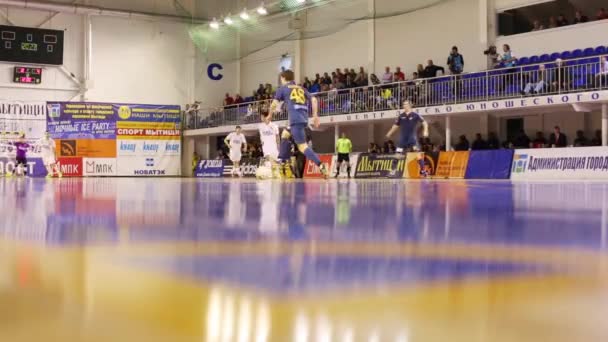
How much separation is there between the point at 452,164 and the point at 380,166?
274 centimetres

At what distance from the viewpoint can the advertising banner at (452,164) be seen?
65.9 feet

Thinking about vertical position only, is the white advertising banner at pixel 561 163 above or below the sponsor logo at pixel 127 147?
below

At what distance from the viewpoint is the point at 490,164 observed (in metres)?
19.3

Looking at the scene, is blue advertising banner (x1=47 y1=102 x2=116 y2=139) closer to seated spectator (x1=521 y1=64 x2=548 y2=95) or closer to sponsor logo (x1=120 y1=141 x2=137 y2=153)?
sponsor logo (x1=120 y1=141 x2=137 y2=153)

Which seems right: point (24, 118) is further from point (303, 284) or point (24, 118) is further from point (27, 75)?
point (303, 284)

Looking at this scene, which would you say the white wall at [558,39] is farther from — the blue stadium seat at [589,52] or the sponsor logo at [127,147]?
the sponsor logo at [127,147]

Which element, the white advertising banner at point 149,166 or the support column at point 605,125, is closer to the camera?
the support column at point 605,125

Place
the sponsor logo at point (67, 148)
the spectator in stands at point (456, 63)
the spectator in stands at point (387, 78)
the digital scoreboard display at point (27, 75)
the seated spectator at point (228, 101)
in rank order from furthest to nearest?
the seated spectator at point (228, 101) → the sponsor logo at point (67, 148) → the digital scoreboard display at point (27, 75) → the spectator in stands at point (387, 78) → the spectator in stands at point (456, 63)

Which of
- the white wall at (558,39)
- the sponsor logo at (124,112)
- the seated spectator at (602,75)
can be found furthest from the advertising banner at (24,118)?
the seated spectator at (602,75)

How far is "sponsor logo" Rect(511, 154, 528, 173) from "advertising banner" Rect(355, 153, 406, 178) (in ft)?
11.7

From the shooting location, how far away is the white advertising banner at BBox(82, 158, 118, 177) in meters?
30.9

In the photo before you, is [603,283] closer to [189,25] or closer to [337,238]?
[337,238]

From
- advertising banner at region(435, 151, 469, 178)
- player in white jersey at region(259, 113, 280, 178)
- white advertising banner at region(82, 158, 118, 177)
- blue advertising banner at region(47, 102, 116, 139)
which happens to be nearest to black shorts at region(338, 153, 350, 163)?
advertising banner at region(435, 151, 469, 178)

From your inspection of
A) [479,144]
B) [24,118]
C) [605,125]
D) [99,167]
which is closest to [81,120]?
[99,167]
